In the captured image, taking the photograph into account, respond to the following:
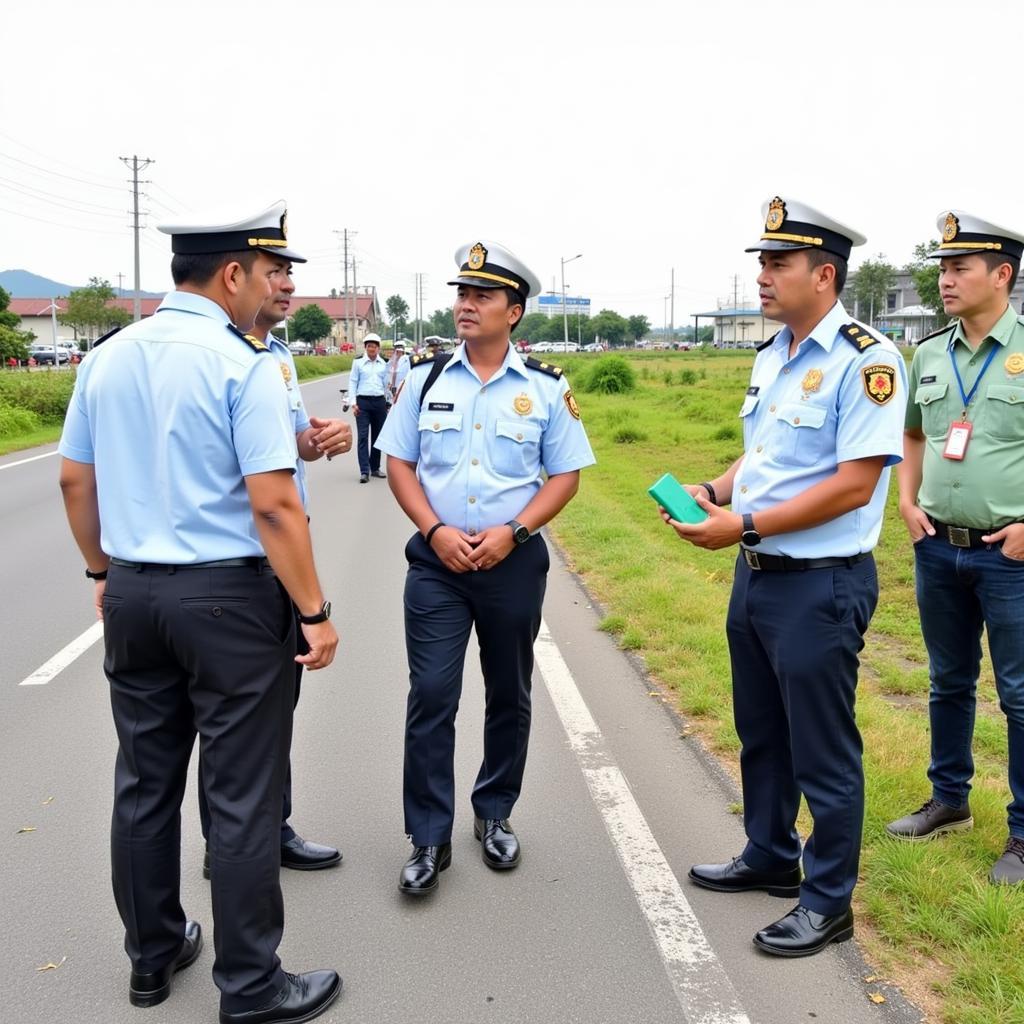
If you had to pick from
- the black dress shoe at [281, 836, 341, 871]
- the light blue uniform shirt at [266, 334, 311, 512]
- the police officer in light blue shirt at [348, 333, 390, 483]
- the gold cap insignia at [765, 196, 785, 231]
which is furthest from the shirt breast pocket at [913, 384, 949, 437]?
the police officer in light blue shirt at [348, 333, 390, 483]

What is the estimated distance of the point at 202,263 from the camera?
2.61m

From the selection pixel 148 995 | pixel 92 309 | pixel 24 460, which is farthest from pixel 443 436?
pixel 92 309

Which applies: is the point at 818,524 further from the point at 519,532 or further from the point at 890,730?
the point at 890,730

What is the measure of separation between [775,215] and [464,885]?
7.92ft

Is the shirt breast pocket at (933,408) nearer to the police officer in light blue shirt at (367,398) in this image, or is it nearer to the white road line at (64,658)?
the white road line at (64,658)

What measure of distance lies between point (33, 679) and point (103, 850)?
2.29 m

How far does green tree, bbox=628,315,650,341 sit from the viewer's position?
135350 millimetres

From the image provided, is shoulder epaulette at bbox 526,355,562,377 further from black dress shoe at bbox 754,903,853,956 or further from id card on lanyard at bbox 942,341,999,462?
black dress shoe at bbox 754,903,853,956

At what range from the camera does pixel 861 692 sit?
530 centimetres

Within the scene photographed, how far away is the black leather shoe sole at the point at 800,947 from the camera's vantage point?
290 centimetres

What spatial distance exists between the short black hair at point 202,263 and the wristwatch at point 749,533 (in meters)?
1.63

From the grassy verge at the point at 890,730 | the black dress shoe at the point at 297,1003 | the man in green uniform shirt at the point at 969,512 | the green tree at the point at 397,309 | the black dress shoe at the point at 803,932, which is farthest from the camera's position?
the green tree at the point at 397,309

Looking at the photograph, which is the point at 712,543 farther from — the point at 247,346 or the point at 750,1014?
the point at 247,346

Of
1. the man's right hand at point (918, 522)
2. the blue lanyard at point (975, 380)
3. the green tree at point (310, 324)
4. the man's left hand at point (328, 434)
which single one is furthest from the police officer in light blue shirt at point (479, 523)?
the green tree at point (310, 324)
